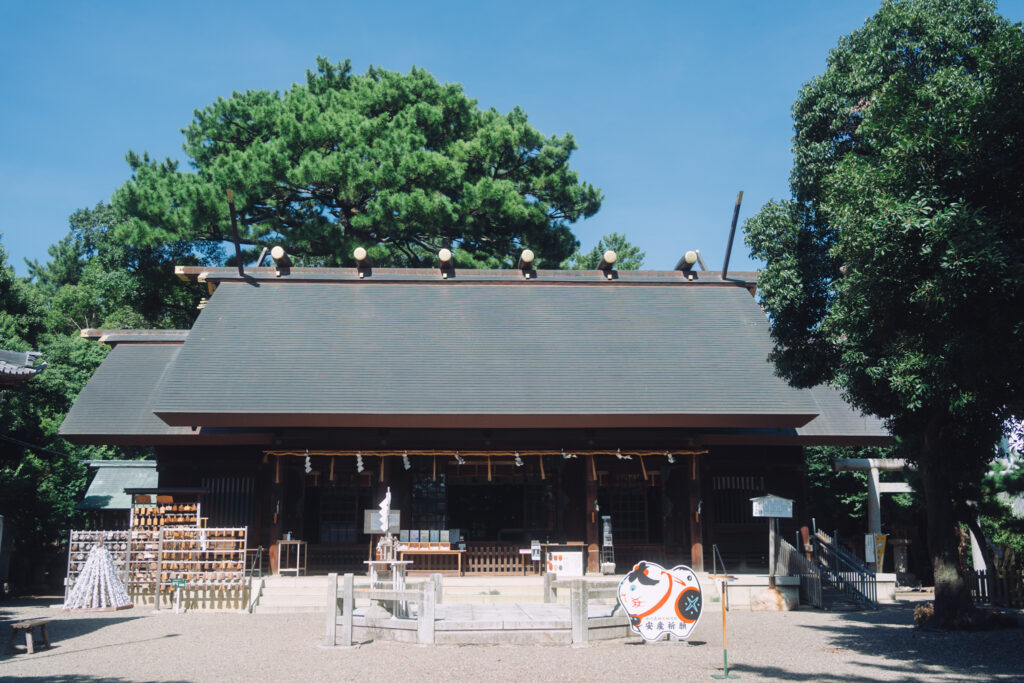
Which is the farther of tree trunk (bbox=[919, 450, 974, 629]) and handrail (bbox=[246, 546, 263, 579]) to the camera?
handrail (bbox=[246, 546, 263, 579])

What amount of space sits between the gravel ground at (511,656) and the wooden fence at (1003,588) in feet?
11.0

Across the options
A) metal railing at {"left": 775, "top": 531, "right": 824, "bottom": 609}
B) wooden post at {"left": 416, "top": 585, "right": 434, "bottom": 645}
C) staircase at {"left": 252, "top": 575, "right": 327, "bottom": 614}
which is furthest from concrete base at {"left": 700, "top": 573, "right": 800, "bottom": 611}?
staircase at {"left": 252, "top": 575, "right": 327, "bottom": 614}

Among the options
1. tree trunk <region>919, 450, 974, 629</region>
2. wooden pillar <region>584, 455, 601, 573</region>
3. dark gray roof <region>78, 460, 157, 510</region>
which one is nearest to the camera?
tree trunk <region>919, 450, 974, 629</region>

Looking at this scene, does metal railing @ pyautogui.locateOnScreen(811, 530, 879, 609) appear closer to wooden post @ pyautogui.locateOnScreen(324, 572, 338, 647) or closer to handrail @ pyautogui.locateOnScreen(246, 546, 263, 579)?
wooden post @ pyautogui.locateOnScreen(324, 572, 338, 647)

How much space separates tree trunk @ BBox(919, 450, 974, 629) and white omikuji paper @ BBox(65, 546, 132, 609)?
1347 centimetres

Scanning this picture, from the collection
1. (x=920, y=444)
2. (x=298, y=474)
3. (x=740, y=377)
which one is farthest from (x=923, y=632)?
(x=298, y=474)

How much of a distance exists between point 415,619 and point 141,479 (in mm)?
14778

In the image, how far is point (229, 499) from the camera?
726 inches

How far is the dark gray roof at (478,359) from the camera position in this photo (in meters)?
16.4

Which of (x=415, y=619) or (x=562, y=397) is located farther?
(x=562, y=397)

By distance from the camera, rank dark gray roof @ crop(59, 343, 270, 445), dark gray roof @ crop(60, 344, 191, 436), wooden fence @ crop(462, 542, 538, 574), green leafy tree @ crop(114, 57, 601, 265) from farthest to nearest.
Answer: green leafy tree @ crop(114, 57, 601, 265) → dark gray roof @ crop(60, 344, 191, 436) → dark gray roof @ crop(59, 343, 270, 445) → wooden fence @ crop(462, 542, 538, 574)

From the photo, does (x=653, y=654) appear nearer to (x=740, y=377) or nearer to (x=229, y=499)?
(x=740, y=377)

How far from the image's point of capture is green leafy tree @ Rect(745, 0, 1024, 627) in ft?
28.5

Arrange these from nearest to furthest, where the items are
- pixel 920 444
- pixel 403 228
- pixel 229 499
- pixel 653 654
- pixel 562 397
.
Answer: pixel 653 654
pixel 920 444
pixel 562 397
pixel 229 499
pixel 403 228
